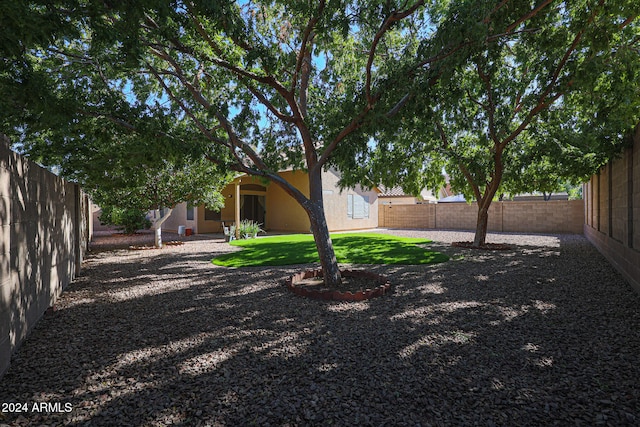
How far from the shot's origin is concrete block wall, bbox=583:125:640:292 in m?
5.89

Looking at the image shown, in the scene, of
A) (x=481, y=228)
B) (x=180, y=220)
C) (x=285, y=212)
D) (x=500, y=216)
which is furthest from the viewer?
(x=180, y=220)

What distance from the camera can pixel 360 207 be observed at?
21797mm

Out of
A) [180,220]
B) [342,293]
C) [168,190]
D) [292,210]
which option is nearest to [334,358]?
[342,293]

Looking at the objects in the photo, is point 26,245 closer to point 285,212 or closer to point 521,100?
point 521,100

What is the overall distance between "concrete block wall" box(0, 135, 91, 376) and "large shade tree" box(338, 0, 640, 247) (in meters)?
4.75

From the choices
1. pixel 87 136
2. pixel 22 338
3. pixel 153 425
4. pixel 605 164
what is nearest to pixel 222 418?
pixel 153 425

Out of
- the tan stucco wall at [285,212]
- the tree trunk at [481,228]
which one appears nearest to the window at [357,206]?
the tan stucco wall at [285,212]

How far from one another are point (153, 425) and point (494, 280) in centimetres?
640

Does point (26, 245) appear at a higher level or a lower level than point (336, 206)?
lower

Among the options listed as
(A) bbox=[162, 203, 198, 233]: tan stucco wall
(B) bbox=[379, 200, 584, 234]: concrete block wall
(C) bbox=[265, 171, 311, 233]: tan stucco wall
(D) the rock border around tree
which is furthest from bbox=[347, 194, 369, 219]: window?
(D) the rock border around tree

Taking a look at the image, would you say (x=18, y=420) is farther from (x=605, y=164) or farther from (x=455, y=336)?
(x=605, y=164)

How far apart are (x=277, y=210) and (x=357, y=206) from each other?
4987 millimetres

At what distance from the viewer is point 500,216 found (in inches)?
803

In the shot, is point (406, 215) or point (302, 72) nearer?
point (302, 72)
